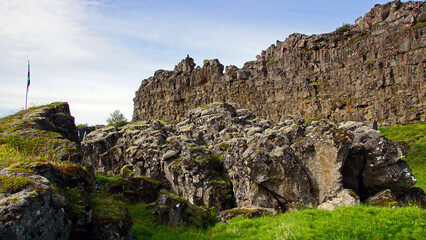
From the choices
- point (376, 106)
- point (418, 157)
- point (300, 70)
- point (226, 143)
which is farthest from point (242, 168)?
point (300, 70)

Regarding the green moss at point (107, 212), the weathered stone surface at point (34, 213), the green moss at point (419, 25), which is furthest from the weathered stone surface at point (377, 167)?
the green moss at point (419, 25)

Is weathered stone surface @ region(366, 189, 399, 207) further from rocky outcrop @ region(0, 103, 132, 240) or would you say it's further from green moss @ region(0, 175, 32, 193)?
green moss @ region(0, 175, 32, 193)

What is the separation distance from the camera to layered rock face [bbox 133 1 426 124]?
60594 mm

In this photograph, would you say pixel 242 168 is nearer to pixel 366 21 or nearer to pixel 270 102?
pixel 270 102

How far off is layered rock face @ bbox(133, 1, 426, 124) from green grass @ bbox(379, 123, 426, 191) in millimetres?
4071

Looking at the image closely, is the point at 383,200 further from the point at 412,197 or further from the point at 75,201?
the point at 75,201

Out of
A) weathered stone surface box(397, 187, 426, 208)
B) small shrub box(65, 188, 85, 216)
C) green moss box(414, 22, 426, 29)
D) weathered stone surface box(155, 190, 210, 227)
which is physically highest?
green moss box(414, 22, 426, 29)

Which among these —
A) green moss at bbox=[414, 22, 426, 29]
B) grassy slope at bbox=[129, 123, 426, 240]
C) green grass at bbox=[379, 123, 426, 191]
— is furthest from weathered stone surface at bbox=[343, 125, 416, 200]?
green moss at bbox=[414, 22, 426, 29]

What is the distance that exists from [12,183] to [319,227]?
1038cm

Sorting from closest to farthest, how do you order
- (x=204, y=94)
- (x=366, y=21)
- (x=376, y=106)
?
(x=376, y=106)
(x=366, y=21)
(x=204, y=94)

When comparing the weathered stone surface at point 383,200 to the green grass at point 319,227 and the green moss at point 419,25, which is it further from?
the green moss at point 419,25

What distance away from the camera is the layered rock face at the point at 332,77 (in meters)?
60.6

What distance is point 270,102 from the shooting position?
81.7 m

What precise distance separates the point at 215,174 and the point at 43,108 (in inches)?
551
